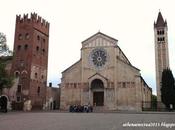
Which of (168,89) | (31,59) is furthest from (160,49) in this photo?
(31,59)

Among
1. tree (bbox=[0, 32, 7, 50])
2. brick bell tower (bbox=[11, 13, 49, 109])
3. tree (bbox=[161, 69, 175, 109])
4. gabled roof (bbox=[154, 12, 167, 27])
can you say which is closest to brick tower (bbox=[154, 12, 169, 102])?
gabled roof (bbox=[154, 12, 167, 27])

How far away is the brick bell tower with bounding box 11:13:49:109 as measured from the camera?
166ft


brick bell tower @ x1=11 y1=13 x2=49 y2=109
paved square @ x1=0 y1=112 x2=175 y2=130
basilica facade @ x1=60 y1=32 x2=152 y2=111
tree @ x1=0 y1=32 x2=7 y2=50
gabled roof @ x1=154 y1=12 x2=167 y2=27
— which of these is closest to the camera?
paved square @ x1=0 y1=112 x2=175 y2=130

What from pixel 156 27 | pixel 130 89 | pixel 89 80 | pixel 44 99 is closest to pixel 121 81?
pixel 130 89

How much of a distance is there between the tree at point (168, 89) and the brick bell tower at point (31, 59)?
24.2m

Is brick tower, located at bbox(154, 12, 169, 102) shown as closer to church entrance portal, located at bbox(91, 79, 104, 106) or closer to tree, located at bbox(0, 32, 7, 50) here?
church entrance portal, located at bbox(91, 79, 104, 106)

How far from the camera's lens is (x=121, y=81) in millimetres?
49875

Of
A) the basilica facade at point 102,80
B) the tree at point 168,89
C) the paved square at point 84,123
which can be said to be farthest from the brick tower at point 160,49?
the paved square at point 84,123

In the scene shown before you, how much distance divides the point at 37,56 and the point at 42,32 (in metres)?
5.94

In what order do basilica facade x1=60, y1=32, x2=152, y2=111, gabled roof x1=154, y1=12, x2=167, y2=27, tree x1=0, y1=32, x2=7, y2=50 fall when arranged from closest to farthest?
tree x1=0, y1=32, x2=7, y2=50
basilica facade x1=60, y1=32, x2=152, y2=111
gabled roof x1=154, y1=12, x2=167, y2=27

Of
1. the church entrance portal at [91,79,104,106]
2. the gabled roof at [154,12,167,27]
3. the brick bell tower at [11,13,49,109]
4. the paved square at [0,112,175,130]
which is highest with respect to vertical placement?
the gabled roof at [154,12,167,27]

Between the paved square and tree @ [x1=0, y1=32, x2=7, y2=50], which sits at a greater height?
tree @ [x1=0, y1=32, x2=7, y2=50]

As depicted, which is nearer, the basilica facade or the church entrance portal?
the basilica facade

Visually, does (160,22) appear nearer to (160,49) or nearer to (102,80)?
(160,49)
